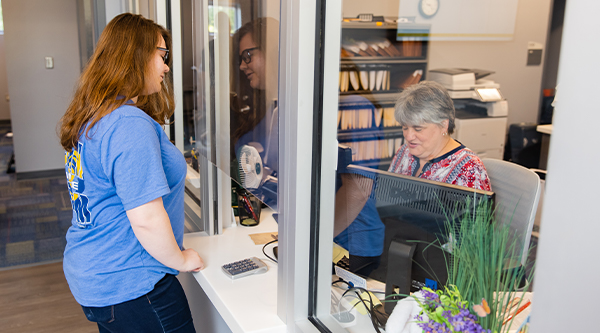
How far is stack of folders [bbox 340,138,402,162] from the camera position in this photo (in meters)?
1.25

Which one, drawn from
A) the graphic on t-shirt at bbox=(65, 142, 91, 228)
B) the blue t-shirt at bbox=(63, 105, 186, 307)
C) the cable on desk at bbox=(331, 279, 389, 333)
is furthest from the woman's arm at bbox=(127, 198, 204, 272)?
the cable on desk at bbox=(331, 279, 389, 333)

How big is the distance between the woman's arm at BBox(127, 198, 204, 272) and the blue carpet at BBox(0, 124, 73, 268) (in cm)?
268

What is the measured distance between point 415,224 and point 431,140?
0.66m

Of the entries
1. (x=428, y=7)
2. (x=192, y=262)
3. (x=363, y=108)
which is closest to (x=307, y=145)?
(x=363, y=108)

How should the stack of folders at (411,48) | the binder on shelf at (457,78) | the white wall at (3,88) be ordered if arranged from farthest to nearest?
the white wall at (3,88) < the stack of folders at (411,48) < the binder on shelf at (457,78)

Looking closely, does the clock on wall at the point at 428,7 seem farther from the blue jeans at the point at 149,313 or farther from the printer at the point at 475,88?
the blue jeans at the point at 149,313

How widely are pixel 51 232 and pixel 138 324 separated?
318 cm

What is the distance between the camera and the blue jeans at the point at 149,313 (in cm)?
133

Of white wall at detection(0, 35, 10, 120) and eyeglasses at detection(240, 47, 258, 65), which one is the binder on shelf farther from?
white wall at detection(0, 35, 10, 120)

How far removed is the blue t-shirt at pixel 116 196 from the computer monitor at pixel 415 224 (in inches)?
22.4

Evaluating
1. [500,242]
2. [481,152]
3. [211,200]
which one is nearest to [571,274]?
[500,242]

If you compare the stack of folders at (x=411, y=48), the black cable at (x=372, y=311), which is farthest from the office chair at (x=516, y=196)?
the stack of folders at (x=411, y=48)

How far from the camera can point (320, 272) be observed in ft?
3.89

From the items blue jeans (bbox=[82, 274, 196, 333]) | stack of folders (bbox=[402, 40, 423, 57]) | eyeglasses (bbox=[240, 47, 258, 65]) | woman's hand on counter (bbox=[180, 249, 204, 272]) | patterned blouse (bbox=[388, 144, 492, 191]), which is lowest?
blue jeans (bbox=[82, 274, 196, 333])
